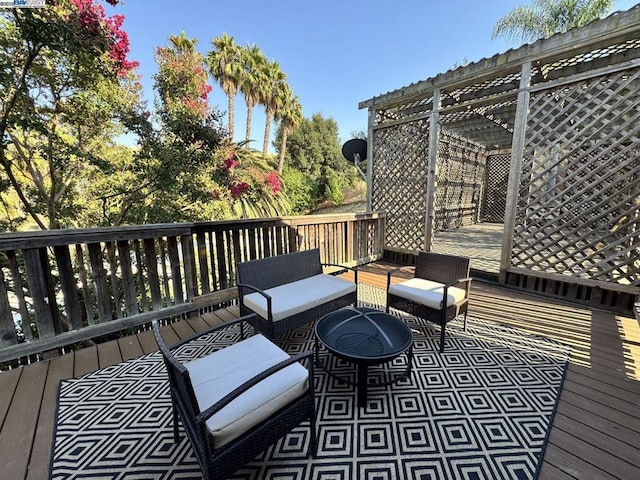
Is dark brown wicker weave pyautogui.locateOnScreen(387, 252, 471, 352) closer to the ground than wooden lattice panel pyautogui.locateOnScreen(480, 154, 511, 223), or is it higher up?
closer to the ground

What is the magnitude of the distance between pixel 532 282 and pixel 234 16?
8.59 m

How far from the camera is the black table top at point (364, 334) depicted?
1754 millimetres

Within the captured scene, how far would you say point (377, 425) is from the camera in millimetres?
1648

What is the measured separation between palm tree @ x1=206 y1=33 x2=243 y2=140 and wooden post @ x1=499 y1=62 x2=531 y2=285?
10067 millimetres

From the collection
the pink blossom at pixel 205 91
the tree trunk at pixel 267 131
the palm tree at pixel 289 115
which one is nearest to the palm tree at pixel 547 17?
the palm tree at pixel 289 115

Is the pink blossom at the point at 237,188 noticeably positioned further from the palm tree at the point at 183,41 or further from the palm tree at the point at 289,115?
the palm tree at the point at 289,115

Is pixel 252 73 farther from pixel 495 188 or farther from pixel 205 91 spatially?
pixel 495 188

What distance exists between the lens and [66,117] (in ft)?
12.2

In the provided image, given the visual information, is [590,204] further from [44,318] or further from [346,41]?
[346,41]

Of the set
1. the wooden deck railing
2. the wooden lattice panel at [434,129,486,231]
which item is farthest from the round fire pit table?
the wooden lattice panel at [434,129,486,231]

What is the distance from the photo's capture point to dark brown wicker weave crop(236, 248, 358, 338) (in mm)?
2268

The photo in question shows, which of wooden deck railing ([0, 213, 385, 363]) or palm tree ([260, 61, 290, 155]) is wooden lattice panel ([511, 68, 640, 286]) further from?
palm tree ([260, 61, 290, 155])

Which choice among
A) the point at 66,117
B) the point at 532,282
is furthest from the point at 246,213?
the point at 532,282

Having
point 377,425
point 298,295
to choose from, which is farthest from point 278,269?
point 377,425
